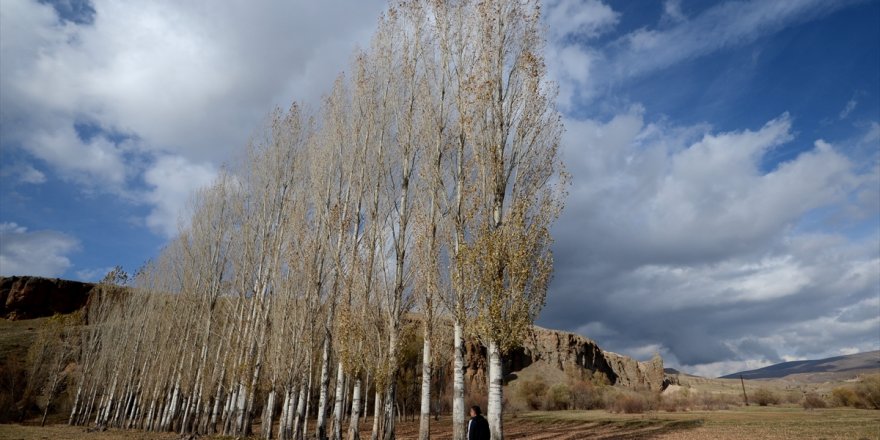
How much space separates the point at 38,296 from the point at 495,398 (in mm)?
87107

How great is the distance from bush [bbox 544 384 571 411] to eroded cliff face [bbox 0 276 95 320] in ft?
223

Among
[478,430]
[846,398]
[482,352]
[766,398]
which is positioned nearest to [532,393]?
[482,352]

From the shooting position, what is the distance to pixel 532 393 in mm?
60781

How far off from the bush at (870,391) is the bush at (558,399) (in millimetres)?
28106

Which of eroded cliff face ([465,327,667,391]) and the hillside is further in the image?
eroded cliff face ([465,327,667,391])

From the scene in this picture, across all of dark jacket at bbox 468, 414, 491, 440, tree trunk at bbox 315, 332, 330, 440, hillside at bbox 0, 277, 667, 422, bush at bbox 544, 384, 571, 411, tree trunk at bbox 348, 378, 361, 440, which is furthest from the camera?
bush at bbox 544, 384, 571, 411

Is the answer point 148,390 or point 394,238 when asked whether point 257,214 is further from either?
point 148,390

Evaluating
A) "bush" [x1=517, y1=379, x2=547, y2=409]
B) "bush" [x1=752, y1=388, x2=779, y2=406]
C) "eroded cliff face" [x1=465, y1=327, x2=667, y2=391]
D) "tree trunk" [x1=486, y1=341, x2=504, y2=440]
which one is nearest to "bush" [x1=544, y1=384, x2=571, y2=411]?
"bush" [x1=517, y1=379, x2=547, y2=409]

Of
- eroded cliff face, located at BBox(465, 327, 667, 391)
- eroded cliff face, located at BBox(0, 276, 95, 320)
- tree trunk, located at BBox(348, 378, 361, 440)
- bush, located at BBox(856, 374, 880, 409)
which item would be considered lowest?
tree trunk, located at BBox(348, 378, 361, 440)

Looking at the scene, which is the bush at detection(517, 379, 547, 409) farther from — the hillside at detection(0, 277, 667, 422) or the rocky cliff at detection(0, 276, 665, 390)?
the rocky cliff at detection(0, 276, 665, 390)

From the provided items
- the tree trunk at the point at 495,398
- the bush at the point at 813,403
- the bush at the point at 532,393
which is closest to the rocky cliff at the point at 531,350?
the bush at the point at 532,393

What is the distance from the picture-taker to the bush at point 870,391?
40625 mm

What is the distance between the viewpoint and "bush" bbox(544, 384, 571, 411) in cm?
5859

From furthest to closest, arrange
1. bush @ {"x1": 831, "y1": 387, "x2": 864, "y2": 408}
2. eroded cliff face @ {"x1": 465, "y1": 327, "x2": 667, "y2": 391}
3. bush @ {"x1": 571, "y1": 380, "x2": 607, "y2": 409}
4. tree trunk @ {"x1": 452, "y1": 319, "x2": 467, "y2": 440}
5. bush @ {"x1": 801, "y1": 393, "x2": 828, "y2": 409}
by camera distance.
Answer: eroded cliff face @ {"x1": 465, "y1": 327, "x2": 667, "y2": 391}
bush @ {"x1": 571, "y1": 380, "x2": 607, "y2": 409}
bush @ {"x1": 801, "y1": 393, "x2": 828, "y2": 409}
bush @ {"x1": 831, "y1": 387, "x2": 864, "y2": 408}
tree trunk @ {"x1": 452, "y1": 319, "x2": 467, "y2": 440}
